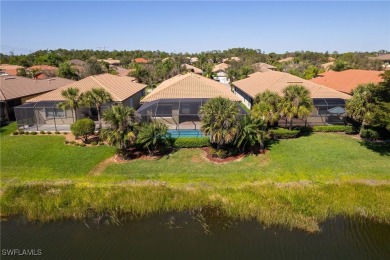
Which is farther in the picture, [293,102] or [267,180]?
[293,102]

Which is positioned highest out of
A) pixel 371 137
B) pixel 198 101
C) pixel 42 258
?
pixel 198 101

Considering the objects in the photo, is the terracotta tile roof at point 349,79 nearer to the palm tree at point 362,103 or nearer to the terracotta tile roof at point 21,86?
the palm tree at point 362,103

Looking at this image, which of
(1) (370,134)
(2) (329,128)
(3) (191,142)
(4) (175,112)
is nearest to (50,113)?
(4) (175,112)

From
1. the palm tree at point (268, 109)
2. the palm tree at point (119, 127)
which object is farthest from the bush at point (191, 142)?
the palm tree at point (268, 109)

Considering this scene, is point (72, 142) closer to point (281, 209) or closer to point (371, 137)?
point (281, 209)

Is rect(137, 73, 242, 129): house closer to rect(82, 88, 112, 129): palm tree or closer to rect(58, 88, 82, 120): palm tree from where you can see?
rect(82, 88, 112, 129): palm tree

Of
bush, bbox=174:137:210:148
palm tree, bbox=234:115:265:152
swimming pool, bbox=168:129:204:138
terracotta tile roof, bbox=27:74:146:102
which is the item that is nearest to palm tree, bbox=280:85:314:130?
palm tree, bbox=234:115:265:152

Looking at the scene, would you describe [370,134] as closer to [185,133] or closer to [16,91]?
[185,133]

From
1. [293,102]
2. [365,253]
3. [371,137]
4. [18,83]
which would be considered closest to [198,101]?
[293,102]
